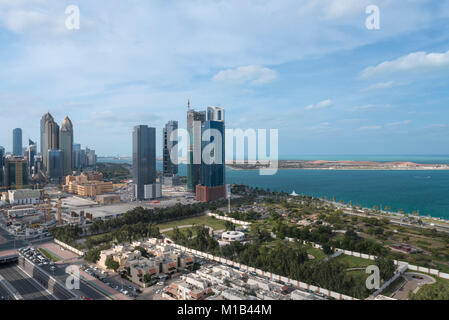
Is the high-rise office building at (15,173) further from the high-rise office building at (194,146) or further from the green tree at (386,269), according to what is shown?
the green tree at (386,269)

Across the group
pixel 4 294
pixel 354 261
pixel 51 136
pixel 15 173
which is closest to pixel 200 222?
pixel 354 261

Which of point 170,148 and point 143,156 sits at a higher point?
point 170,148

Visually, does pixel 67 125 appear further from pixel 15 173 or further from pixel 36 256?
pixel 36 256

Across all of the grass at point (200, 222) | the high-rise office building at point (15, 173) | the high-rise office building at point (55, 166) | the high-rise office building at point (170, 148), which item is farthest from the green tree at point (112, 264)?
the high-rise office building at point (55, 166)

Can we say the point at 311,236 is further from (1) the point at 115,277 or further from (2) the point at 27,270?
(2) the point at 27,270

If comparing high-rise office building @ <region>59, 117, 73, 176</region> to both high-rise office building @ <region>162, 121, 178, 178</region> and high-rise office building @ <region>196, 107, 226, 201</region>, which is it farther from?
high-rise office building @ <region>196, 107, 226, 201</region>
